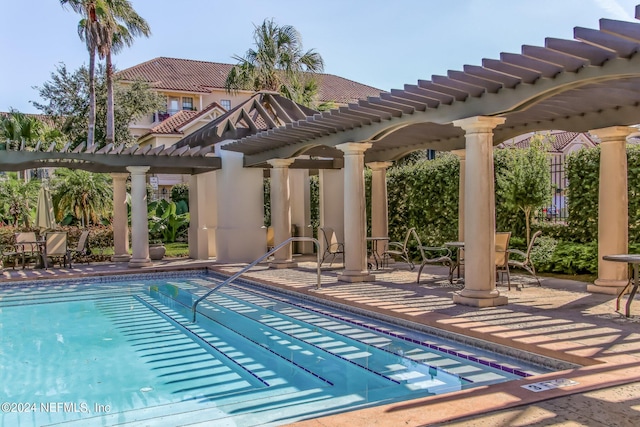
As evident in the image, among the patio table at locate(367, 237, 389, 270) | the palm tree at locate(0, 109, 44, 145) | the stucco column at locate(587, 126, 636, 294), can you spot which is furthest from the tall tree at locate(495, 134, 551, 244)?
the palm tree at locate(0, 109, 44, 145)

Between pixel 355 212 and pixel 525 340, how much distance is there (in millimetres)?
5830

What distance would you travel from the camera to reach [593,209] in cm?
1238

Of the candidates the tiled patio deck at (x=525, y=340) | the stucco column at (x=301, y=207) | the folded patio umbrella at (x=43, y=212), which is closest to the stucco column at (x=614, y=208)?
the tiled patio deck at (x=525, y=340)

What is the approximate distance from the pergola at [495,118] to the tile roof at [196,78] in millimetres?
32325

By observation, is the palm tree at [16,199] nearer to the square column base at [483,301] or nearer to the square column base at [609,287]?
the square column base at [483,301]

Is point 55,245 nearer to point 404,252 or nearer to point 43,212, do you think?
point 43,212

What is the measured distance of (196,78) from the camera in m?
46.9

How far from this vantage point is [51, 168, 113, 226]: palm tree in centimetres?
2183

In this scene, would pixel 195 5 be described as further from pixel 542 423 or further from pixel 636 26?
pixel 542 423

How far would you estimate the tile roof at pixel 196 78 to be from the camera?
147ft

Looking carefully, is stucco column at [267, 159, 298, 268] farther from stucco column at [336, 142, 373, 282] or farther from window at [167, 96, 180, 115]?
window at [167, 96, 180, 115]

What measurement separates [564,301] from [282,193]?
8270 millimetres

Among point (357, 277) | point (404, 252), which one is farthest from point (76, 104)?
point (357, 277)

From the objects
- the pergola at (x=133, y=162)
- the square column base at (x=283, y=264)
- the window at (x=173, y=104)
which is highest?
the window at (x=173, y=104)
